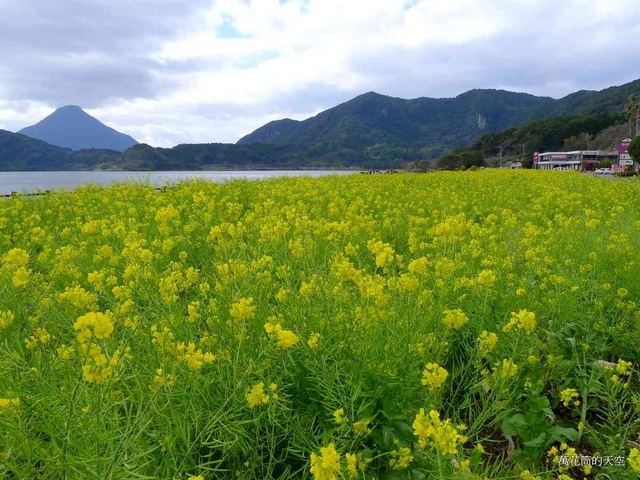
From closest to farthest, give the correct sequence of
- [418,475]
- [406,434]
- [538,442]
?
1. [418,475]
2. [406,434]
3. [538,442]

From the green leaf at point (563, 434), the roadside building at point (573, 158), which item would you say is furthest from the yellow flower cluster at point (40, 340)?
the roadside building at point (573, 158)

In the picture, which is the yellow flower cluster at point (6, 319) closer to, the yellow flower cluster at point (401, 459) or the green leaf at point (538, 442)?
the yellow flower cluster at point (401, 459)

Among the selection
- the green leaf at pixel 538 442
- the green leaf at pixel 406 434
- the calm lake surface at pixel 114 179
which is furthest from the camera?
the calm lake surface at pixel 114 179

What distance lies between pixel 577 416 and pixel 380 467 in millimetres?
1289

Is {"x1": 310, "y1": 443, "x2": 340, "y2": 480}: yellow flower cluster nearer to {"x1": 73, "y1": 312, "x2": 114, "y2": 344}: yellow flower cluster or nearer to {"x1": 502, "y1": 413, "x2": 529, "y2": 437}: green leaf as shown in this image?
{"x1": 73, "y1": 312, "x2": 114, "y2": 344}: yellow flower cluster

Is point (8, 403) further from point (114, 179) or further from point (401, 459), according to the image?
point (114, 179)

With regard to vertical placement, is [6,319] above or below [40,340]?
above

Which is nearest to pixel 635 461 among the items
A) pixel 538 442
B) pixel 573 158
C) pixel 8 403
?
pixel 538 442

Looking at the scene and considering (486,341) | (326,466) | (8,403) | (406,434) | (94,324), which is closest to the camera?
(326,466)

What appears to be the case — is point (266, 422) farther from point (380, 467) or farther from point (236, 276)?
point (236, 276)

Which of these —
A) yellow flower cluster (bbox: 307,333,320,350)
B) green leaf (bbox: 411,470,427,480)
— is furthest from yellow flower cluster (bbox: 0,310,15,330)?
green leaf (bbox: 411,470,427,480)

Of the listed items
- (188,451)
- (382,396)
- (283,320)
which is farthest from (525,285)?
(188,451)

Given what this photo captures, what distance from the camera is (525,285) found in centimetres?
318

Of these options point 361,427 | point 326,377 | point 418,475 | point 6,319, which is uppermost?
point 6,319
